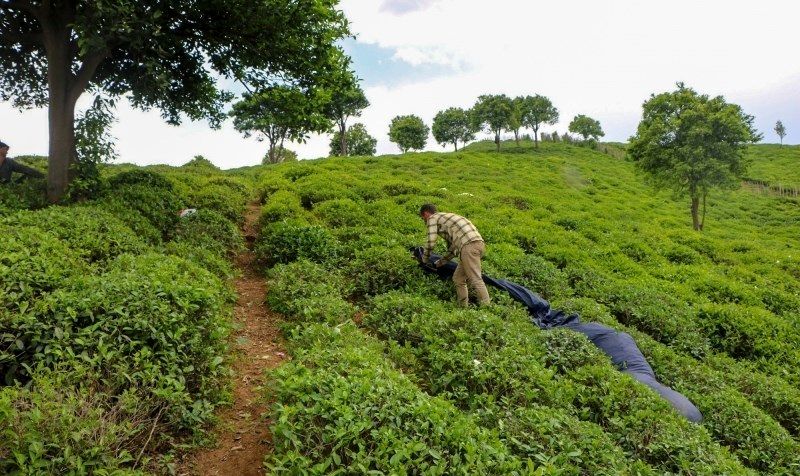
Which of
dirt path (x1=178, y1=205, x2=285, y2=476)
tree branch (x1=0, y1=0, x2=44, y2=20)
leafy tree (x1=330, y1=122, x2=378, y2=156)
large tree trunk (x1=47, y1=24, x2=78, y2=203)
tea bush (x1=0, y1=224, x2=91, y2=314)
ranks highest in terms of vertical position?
leafy tree (x1=330, y1=122, x2=378, y2=156)

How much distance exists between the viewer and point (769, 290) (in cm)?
1393

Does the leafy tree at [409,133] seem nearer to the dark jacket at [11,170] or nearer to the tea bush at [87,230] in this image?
the dark jacket at [11,170]

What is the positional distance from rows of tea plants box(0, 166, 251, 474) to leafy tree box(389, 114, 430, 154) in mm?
60473

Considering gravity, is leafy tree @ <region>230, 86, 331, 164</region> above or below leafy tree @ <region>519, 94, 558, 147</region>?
below

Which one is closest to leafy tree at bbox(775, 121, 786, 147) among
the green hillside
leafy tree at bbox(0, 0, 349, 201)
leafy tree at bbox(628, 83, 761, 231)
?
the green hillside

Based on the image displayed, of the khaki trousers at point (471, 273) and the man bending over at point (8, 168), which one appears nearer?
the khaki trousers at point (471, 273)

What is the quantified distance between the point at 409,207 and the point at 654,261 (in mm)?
8605

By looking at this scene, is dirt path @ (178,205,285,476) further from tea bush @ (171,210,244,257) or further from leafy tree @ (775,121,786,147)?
leafy tree @ (775,121,786,147)

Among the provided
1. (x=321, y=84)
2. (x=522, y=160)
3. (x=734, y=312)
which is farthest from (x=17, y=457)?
(x=522, y=160)

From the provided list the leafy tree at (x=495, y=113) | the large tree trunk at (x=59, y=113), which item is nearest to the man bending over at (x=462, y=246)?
the large tree trunk at (x=59, y=113)

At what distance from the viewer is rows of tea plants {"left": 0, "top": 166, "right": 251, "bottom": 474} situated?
3.97 meters

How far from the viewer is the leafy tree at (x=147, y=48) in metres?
9.70

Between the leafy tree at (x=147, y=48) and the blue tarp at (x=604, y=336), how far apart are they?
639 centimetres

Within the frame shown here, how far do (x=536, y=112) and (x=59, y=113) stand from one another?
195 ft
